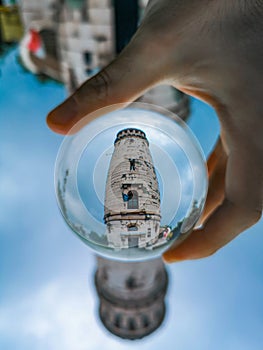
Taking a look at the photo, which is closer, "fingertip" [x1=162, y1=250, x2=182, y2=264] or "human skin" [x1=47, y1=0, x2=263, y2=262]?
"human skin" [x1=47, y1=0, x2=263, y2=262]

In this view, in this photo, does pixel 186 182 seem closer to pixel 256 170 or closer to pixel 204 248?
pixel 256 170

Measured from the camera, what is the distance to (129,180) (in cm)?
195

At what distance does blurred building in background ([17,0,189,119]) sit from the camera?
405 inches

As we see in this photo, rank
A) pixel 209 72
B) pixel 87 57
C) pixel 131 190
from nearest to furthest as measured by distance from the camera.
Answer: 1. pixel 131 190
2. pixel 209 72
3. pixel 87 57

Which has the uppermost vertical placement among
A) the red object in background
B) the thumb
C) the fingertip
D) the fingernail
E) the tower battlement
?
the thumb

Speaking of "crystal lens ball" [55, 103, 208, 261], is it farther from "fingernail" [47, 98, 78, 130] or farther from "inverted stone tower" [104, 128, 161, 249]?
"fingernail" [47, 98, 78, 130]

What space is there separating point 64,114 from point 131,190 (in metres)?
0.59

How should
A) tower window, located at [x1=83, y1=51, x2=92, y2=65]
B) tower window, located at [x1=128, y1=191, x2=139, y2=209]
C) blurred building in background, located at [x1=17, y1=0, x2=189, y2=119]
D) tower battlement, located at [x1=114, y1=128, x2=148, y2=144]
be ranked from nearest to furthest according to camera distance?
tower window, located at [x1=128, y1=191, x2=139, y2=209] → tower battlement, located at [x1=114, y1=128, x2=148, y2=144] → blurred building in background, located at [x1=17, y1=0, x2=189, y2=119] → tower window, located at [x1=83, y1=51, x2=92, y2=65]

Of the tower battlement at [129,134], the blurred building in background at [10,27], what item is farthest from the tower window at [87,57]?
the tower battlement at [129,134]

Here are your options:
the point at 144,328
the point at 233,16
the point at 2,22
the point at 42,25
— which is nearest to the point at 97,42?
the point at 42,25

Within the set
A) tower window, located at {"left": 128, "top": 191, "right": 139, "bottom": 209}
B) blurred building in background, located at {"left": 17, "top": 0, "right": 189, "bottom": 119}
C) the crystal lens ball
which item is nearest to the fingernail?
the crystal lens ball

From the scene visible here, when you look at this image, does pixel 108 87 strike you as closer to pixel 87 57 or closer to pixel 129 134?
pixel 129 134

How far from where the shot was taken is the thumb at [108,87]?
82.2 inches

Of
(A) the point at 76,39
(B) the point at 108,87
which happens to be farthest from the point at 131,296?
(B) the point at 108,87
